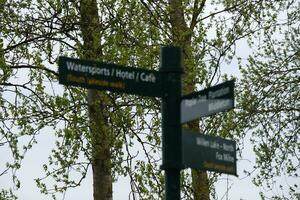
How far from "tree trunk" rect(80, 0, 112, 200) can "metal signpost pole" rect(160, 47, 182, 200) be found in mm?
6676

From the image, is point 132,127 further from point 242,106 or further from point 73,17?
point 242,106

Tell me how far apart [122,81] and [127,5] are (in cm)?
709

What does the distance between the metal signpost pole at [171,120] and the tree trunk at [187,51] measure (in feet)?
23.7

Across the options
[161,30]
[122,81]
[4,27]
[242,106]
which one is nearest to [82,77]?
[122,81]

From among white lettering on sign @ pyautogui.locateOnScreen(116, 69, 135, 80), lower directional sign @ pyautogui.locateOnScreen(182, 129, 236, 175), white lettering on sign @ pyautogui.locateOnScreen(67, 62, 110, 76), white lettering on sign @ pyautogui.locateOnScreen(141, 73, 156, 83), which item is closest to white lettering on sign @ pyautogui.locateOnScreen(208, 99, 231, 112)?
lower directional sign @ pyautogui.locateOnScreen(182, 129, 236, 175)

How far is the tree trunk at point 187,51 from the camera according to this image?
13473mm

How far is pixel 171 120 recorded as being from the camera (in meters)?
5.94

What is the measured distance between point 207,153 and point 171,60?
728mm

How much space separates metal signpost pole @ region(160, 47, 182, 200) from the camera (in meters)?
5.83

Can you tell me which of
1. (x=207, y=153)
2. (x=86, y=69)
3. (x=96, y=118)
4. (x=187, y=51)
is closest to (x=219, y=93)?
(x=207, y=153)

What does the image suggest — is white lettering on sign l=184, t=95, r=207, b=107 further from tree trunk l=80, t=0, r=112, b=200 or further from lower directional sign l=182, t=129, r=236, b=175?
tree trunk l=80, t=0, r=112, b=200

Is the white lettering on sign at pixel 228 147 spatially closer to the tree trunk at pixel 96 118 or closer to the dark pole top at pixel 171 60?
the dark pole top at pixel 171 60

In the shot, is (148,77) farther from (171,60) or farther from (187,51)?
(187,51)

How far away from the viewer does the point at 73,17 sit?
13289mm
